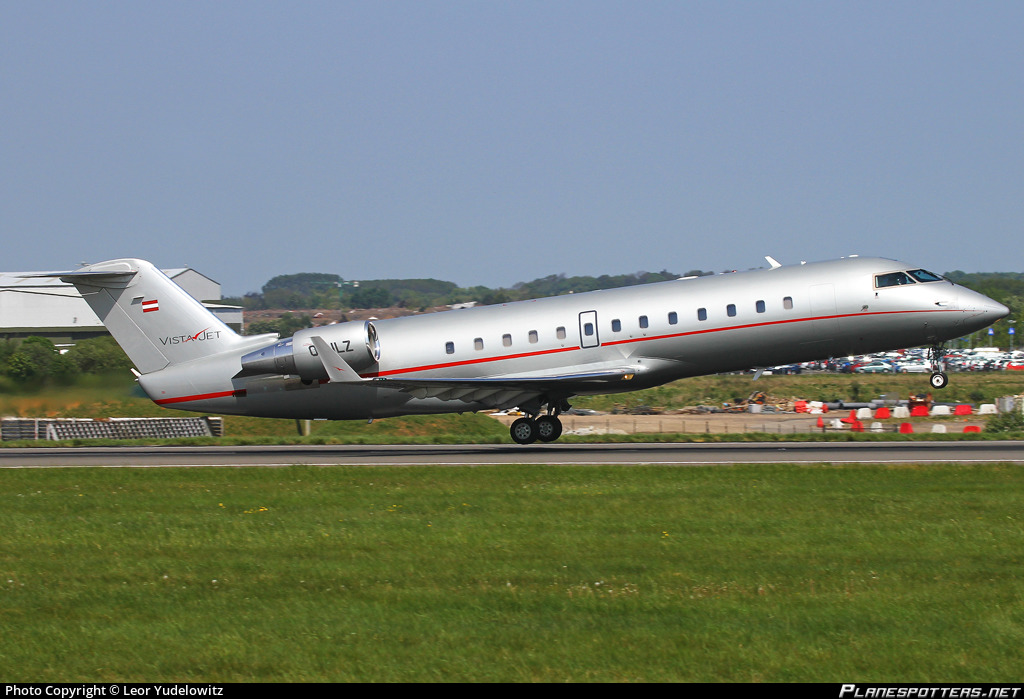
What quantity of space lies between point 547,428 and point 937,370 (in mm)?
10074

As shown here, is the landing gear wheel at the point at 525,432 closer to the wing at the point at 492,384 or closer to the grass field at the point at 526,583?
the wing at the point at 492,384

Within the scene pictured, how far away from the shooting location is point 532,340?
87.9 feet

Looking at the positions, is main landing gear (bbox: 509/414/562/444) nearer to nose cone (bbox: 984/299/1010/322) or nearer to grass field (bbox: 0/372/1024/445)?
grass field (bbox: 0/372/1024/445)

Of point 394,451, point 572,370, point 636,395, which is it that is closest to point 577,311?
point 572,370

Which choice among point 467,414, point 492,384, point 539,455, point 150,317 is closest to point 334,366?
point 492,384

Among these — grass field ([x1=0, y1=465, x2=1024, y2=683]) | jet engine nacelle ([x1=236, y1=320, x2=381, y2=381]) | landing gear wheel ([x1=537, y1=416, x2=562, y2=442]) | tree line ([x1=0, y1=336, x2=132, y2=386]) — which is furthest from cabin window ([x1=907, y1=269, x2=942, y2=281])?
tree line ([x1=0, y1=336, x2=132, y2=386])

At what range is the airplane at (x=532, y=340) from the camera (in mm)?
25391

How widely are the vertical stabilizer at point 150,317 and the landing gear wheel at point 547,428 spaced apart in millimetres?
8574

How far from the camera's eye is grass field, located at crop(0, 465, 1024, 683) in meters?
8.33

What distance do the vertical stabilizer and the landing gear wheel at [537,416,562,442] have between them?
8574mm

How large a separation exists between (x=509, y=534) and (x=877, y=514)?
17.5 feet

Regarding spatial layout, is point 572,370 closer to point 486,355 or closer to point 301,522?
point 486,355

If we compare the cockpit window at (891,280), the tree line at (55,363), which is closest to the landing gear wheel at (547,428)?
the cockpit window at (891,280)

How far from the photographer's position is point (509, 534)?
13.9m
